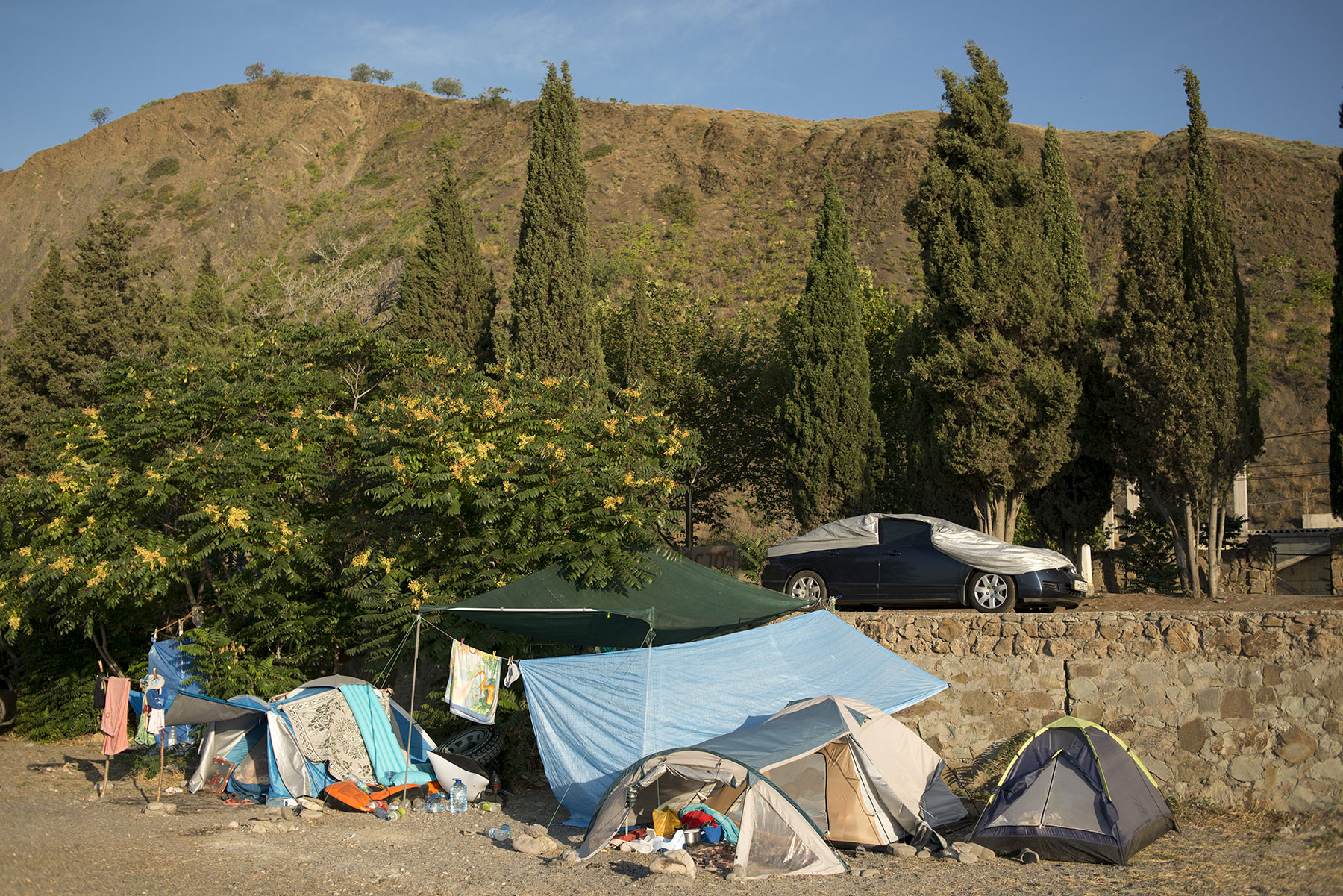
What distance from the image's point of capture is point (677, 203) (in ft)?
202

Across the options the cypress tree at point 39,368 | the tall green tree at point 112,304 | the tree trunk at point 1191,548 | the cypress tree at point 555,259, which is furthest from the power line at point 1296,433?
the cypress tree at point 39,368

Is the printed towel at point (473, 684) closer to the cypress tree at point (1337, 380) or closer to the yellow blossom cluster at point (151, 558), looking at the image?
the yellow blossom cluster at point (151, 558)

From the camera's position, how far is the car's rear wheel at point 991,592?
501 inches

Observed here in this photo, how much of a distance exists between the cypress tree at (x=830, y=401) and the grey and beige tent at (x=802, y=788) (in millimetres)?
8697

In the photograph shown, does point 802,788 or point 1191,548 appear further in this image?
point 1191,548

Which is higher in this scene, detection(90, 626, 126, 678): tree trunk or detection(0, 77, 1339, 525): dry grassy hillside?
detection(0, 77, 1339, 525): dry grassy hillside

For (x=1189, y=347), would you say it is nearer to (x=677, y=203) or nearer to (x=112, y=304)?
(x=112, y=304)

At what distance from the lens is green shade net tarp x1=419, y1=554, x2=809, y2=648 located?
1102 cm

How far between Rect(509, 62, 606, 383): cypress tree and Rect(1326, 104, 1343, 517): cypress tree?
1277 cm

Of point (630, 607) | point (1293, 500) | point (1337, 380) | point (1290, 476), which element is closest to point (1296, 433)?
point (1293, 500)

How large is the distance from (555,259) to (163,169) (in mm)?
71050

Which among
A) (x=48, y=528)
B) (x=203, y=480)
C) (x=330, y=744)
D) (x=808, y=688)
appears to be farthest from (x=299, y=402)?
(x=808, y=688)

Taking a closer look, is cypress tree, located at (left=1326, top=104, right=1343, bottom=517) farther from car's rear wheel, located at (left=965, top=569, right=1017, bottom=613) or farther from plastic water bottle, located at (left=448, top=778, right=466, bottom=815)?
plastic water bottle, located at (left=448, top=778, right=466, bottom=815)

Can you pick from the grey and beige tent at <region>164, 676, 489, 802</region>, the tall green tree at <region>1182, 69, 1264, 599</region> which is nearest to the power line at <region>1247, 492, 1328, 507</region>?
the tall green tree at <region>1182, 69, 1264, 599</region>
